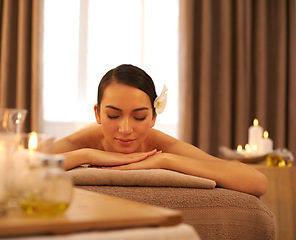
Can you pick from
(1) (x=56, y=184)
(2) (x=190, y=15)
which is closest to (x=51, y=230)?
(1) (x=56, y=184)

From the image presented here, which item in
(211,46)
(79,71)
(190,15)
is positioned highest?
(190,15)

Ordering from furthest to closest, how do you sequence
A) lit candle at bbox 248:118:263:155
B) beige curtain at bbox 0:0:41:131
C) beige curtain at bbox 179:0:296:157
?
beige curtain at bbox 179:0:296:157, beige curtain at bbox 0:0:41:131, lit candle at bbox 248:118:263:155

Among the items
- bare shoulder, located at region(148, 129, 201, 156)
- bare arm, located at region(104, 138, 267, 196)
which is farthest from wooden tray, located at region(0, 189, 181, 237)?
bare shoulder, located at region(148, 129, 201, 156)

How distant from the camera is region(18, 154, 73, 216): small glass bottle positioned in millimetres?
590

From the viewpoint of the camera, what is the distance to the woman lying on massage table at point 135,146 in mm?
1491

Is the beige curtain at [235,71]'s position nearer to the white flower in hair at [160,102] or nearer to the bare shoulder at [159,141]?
the bare shoulder at [159,141]

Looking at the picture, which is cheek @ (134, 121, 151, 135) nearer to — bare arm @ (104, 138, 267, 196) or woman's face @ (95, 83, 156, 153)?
woman's face @ (95, 83, 156, 153)

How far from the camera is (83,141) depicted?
1.85m

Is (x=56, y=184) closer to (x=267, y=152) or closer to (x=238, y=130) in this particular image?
(x=267, y=152)

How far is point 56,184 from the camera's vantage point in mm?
592

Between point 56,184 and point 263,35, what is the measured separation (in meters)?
3.84

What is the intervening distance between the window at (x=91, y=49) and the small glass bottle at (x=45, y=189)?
3080 mm

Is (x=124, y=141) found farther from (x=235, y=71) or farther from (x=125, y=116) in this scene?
(x=235, y=71)

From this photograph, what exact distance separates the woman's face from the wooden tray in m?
0.85
